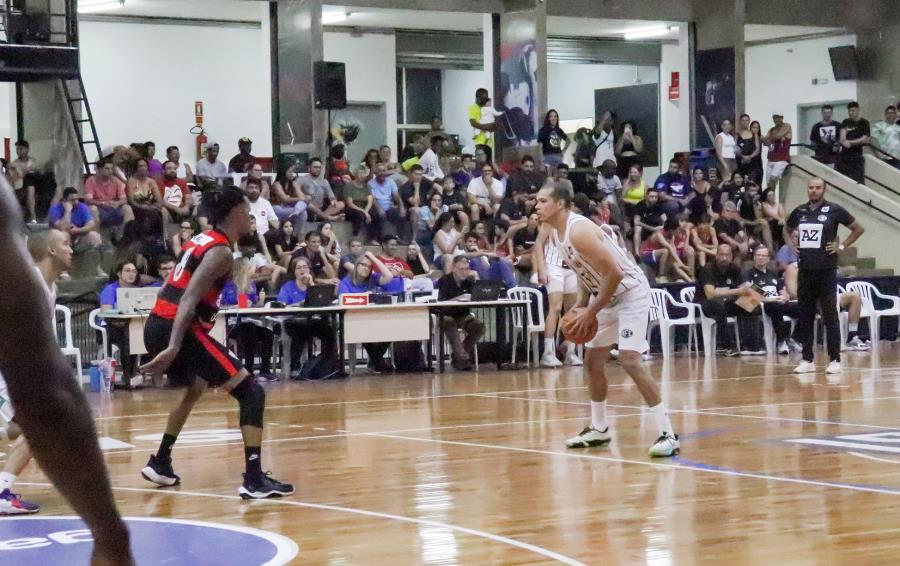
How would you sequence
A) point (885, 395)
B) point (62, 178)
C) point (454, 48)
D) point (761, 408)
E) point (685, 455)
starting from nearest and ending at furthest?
point (685, 455), point (761, 408), point (885, 395), point (62, 178), point (454, 48)

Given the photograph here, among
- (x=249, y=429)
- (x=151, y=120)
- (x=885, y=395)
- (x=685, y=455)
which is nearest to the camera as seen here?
(x=249, y=429)

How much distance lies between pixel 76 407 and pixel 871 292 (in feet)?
70.0

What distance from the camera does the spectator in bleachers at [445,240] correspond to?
1977cm

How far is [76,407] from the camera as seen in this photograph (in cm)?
137

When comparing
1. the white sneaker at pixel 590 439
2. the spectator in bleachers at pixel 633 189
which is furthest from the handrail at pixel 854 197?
the white sneaker at pixel 590 439

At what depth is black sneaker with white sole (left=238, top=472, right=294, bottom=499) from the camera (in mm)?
7633

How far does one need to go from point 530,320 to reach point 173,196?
532 cm

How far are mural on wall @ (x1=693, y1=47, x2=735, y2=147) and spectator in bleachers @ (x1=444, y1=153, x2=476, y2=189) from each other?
6.92 metres

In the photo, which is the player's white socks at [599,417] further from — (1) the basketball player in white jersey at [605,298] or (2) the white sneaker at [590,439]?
(1) the basketball player in white jersey at [605,298]

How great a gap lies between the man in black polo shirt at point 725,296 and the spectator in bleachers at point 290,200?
592 cm

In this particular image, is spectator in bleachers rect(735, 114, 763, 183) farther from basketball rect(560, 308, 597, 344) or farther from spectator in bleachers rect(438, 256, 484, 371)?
basketball rect(560, 308, 597, 344)

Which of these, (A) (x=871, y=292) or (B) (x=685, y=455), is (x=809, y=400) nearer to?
(B) (x=685, y=455)

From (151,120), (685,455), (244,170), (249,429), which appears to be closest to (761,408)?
(685,455)

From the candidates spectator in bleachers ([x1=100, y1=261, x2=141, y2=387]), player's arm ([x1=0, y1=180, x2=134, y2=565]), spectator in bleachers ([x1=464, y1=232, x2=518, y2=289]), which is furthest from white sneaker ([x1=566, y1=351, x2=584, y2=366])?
player's arm ([x1=0, y1=180, x2=134, y2=565])
